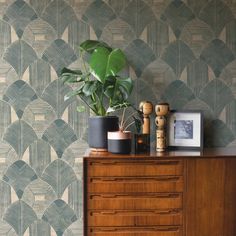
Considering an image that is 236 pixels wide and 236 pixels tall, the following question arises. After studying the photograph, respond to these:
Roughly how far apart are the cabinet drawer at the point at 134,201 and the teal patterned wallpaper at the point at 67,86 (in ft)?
1.41

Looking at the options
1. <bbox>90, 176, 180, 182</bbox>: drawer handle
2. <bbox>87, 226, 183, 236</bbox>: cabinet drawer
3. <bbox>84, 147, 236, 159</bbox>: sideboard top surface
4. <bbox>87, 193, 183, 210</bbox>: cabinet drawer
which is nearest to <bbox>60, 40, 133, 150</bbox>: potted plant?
<bbox>84, 147, 236, 159</bbox>: sideboard top surface

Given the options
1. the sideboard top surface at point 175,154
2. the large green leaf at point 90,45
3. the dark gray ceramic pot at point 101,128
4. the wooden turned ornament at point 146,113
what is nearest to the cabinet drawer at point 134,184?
the sideboard top surface at point 175,154

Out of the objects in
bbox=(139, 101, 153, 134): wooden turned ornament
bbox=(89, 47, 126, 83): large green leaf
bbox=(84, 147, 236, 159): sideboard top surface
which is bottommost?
bbox=(84, 147, 236, 159): sideboard top surface

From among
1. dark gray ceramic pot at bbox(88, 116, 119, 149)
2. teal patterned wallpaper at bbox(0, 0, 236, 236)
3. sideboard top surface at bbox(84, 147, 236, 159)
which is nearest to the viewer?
sideboard top surface at bbox(84, 147, 236, 159)

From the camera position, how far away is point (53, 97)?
2.83 metres

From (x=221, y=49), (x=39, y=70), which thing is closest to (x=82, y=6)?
(x=39, y=70)

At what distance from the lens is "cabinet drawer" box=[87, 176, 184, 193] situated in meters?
2.46

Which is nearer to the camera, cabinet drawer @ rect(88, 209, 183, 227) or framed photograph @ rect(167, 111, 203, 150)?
cabinet drawer @ rect(88, 209, 183, 227)

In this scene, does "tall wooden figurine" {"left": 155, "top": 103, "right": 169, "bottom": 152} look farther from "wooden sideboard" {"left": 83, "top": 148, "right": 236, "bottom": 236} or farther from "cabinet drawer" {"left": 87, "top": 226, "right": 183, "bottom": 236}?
"cabinet drawer" {"left": 87, "top": 226, "right": 183, "bottom": 236}

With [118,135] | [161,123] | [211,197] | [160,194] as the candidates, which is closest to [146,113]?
[161,123]

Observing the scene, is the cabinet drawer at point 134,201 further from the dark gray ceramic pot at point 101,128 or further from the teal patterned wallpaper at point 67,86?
the teal patterned wallpaper at point 67,86

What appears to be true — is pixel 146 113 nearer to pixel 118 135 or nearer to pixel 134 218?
pixel 118 135

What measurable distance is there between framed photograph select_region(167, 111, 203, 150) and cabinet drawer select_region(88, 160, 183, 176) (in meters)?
0.28

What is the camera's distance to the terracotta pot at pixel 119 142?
8.14 ft
